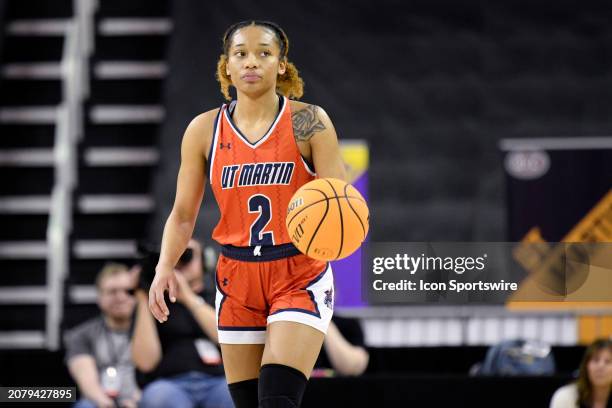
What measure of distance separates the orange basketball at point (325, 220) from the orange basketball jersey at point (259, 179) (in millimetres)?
168

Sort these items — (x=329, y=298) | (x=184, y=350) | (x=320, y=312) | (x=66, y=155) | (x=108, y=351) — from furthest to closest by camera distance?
(x=66, y=155) < (x=108, y=351) < (x=184, y=350) < (x=329, y=298) < (x=320, y=312)

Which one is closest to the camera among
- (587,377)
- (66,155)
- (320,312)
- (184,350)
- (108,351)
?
(320,312)

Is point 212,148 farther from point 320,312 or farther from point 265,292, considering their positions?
point 320,312

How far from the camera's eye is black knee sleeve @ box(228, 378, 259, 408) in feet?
15.7

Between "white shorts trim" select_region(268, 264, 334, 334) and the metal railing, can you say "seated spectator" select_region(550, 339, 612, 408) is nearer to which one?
"white shorts trim" select_region(268, 264, 334, 334)

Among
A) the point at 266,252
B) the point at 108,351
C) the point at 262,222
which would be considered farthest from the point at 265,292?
the point at 108,351

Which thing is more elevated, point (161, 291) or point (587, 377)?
point (161, 291)

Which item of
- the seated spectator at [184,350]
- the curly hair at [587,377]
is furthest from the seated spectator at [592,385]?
the seated spectator at [184,350]

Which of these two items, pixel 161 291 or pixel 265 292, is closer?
pixel 265 292

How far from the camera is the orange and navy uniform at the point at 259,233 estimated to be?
4.70 m

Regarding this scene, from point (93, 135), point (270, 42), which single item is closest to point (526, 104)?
point (93, 135)

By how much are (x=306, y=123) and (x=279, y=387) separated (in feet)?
3.37

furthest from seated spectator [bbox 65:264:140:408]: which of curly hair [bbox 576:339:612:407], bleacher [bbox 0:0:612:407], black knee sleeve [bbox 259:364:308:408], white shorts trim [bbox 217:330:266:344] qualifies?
bleacher [bbox 0:0:612:407]

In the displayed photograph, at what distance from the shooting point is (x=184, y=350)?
674cm
